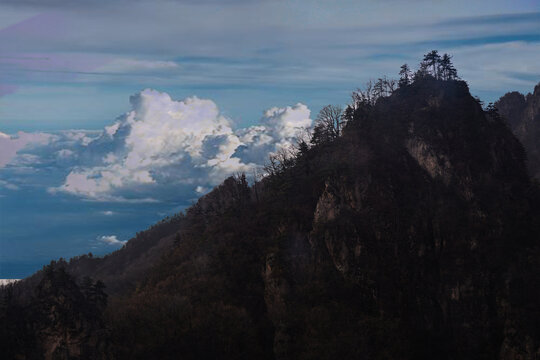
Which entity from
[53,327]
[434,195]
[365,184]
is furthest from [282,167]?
[53,327]

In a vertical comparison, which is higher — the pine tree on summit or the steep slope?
the pine tree on summit

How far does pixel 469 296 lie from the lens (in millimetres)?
109375

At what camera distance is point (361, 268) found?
112 m

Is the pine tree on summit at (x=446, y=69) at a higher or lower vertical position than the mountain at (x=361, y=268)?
higher

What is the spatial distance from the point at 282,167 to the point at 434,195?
4229 centimetres

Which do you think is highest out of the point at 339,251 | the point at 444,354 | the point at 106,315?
the point at 339,251

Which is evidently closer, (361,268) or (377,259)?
(361,268)

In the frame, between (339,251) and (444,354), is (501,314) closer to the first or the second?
(444,354)

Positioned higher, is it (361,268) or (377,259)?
(377,259)

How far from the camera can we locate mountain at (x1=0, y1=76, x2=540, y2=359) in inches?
3750

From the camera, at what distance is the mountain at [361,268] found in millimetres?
95250

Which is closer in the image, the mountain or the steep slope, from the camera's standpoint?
the mountain

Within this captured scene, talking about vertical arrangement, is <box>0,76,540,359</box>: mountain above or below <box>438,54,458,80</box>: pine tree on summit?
below

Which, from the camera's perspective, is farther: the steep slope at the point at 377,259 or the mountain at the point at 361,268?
the steep slope at the point at 377,259
